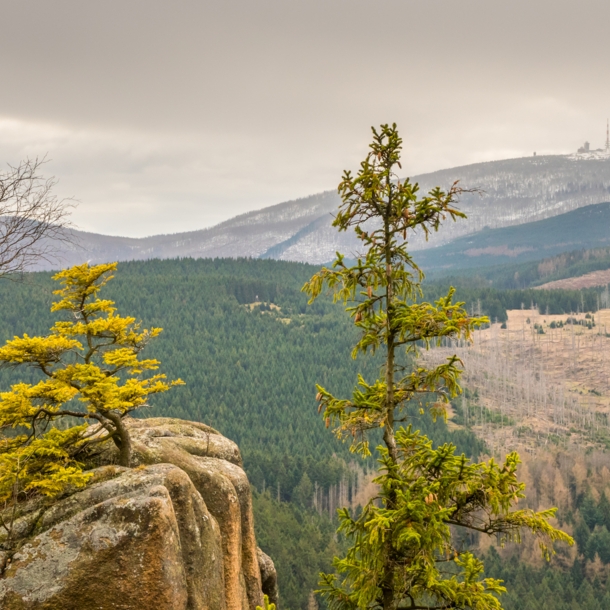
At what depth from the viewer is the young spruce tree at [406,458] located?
15125 mm

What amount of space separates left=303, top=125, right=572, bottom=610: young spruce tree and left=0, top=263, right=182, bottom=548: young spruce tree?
7.56 m

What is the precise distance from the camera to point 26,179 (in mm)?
17141

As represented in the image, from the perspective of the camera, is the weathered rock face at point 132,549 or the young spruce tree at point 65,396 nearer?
the weathered rock face at point 132,549

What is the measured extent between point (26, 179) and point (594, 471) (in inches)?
7975

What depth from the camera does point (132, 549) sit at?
17.1 metres

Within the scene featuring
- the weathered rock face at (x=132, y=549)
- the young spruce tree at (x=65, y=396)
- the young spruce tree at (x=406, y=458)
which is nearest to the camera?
the young spruce tree at (x=406, y=458)

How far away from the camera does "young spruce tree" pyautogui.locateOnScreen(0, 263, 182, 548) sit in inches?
730

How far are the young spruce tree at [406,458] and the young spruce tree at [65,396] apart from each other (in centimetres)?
756

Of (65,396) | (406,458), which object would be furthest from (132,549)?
(406,458)

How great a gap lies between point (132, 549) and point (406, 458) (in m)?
7.97

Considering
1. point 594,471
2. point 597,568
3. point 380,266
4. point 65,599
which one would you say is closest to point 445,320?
point 380,266

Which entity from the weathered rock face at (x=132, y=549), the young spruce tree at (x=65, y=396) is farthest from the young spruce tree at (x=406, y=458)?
the young spruce tree at (x=65, y=396)

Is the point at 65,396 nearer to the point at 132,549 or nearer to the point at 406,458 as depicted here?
the point at 132,549

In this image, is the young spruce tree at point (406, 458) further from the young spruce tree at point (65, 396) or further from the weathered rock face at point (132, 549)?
the young spruce tree at point (65, 396)
